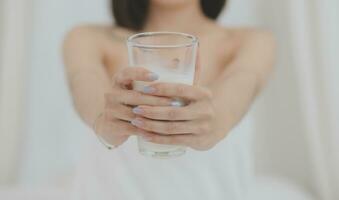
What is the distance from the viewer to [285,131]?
62.5 inches

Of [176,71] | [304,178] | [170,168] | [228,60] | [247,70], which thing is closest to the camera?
[176,71]

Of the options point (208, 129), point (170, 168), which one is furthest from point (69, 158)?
point (208, 129)

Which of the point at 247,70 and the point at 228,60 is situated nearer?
the point at 247,70

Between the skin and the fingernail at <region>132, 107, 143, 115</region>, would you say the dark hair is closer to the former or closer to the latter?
the skin

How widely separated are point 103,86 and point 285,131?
0.76 metres

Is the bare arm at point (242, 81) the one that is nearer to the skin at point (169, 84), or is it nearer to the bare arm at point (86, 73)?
the skin at point (169, 84)

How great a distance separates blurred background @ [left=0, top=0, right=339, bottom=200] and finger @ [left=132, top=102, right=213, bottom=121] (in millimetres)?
558

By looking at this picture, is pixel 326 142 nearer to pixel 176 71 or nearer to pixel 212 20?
pixel 212 20

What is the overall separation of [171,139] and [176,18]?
23.0 inches

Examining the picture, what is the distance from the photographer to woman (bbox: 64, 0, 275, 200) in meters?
0.72

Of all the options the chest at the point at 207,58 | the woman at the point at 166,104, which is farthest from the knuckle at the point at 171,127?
the chest at the point at 207,58

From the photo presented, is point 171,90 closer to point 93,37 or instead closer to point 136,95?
point 136,95

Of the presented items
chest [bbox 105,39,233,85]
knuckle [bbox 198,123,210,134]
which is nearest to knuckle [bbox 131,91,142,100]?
knuckle [bbox 198,123,210,134]

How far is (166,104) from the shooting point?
700 millimetres
